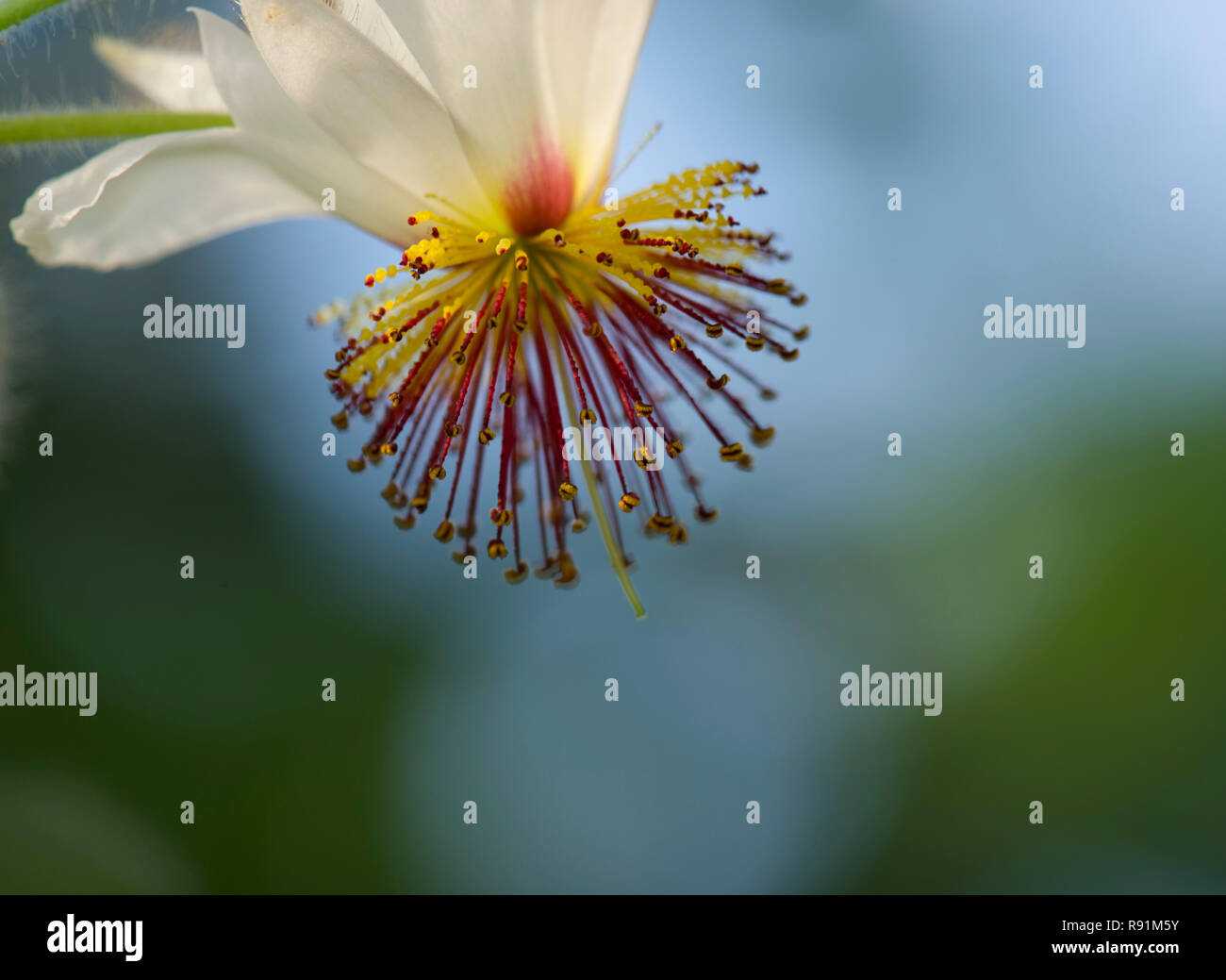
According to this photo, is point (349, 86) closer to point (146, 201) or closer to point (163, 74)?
point (146, 201)

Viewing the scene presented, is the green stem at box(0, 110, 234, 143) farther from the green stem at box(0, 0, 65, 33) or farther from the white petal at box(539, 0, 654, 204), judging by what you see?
the white petal at box(539, 0, 654, 204)

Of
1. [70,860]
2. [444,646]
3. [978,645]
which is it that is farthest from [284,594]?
[978,645]

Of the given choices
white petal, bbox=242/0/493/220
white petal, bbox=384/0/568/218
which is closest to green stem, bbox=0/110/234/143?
white petal, bbox=242/0/493/220

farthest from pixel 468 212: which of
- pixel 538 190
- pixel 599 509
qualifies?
pixel 599 509

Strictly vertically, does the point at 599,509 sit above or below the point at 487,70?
below

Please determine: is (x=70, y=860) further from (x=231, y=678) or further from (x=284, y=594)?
(x=284, y=594)
